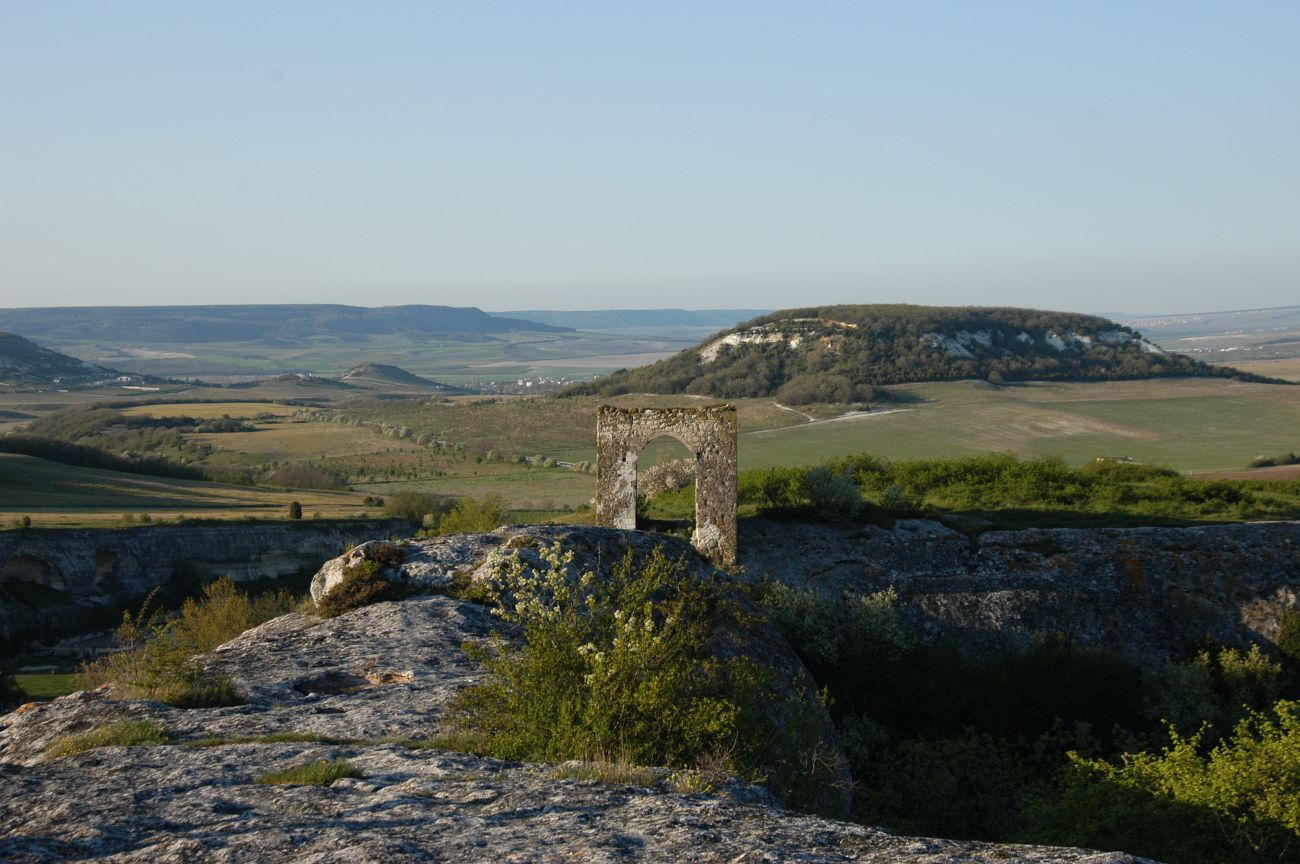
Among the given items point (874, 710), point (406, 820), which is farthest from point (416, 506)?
point (406, 820)

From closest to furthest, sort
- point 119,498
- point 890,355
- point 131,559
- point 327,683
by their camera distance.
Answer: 1. point 327,683
2. point 131,559
3. point 119,498
4. point 890,355

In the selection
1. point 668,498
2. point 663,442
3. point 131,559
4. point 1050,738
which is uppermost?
point 668,498

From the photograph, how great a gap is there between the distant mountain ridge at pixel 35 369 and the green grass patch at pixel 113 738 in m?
184

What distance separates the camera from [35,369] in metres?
185

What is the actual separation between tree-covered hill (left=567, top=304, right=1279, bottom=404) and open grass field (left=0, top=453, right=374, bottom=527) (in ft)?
126

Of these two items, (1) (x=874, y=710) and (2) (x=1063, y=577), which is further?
(2) (x=1063, y=577)

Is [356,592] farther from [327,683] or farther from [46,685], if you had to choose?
[46,685]

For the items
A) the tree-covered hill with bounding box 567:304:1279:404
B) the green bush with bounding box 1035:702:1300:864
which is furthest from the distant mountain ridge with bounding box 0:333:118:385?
the green bush with bounding box 1035:702:1300:864

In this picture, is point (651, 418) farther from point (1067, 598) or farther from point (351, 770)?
point (351, 770)

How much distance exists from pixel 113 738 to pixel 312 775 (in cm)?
194

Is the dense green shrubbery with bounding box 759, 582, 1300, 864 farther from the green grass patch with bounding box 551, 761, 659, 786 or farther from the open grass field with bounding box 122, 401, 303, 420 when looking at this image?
the open grass field with bounding box 122, 401, 303, 420

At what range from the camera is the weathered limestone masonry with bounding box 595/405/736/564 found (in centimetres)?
2175

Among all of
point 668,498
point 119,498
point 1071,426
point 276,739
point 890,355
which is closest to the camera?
point 276,739

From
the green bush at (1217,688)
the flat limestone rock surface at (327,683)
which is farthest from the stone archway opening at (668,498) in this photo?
the flat limestone rock surface at (327,683)
